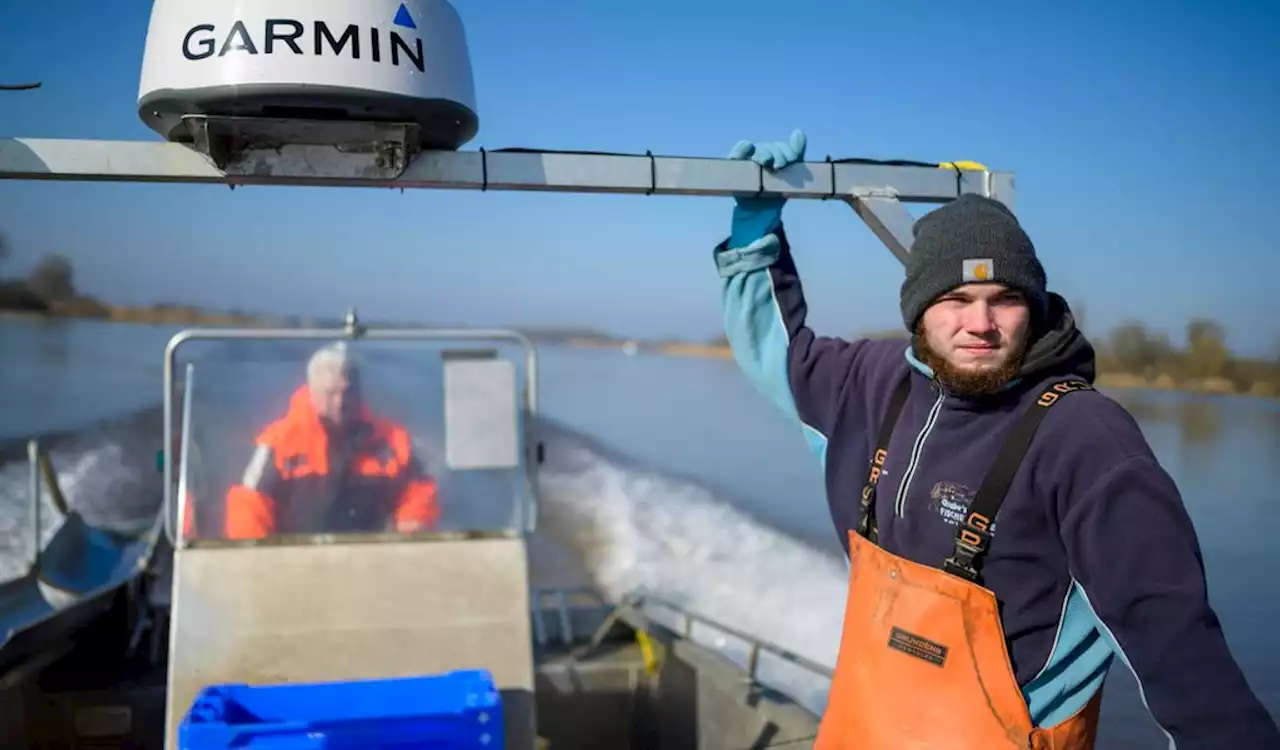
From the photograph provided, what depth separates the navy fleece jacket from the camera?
1.48 meters

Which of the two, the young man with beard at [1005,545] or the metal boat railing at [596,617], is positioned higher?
the young man with beard at [1005,545]

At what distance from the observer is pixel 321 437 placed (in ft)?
10.1

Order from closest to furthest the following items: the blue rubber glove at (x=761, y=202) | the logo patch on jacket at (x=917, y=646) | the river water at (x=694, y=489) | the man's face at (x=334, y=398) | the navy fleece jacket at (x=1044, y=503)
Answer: the navy fleece jacket at (x=1044, y=503), the logo patch on jacket at (x=917, y=646), the blue rubber glove at (x=761, y=202), the man's face at (x=334, y=398), the river water at (x=694, y=489)

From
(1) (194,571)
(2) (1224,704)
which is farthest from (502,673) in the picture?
(2) (1224,704)

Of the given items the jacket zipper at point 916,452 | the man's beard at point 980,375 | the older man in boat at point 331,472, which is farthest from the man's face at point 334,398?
the man's beard at point 980,375

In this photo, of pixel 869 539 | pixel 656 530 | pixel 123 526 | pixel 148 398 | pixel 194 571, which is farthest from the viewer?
pixel 148 398

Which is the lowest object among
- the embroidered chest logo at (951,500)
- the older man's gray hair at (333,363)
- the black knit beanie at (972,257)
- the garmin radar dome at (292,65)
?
the embroidered chest logo at (951,500)

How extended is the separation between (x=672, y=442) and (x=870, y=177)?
24761mm

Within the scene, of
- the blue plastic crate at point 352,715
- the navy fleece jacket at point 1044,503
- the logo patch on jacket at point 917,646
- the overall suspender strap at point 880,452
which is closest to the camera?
the navy fleece jacket at point 1044,503

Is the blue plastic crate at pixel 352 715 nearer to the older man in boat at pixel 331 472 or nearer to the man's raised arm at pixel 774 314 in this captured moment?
the older man in boat at pixel 331 472

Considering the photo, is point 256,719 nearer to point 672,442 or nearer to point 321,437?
point 321,437

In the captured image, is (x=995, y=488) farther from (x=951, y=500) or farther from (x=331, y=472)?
(x=331, y=472)

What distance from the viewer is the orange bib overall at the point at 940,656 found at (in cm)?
175

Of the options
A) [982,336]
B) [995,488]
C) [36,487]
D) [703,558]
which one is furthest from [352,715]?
[703,558]
